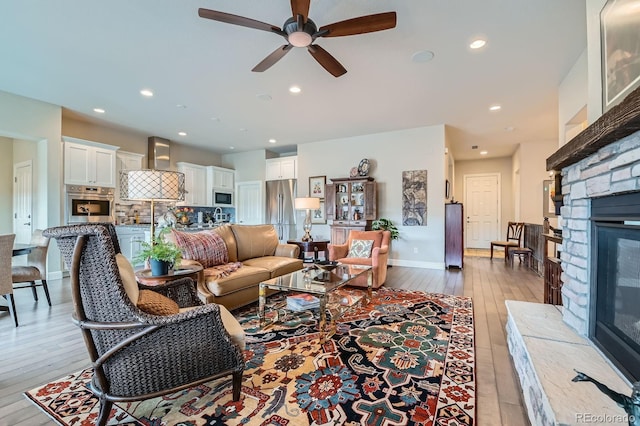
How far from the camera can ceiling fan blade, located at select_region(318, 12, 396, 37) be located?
2.14 meters

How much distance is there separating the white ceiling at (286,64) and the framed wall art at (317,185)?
1527mm

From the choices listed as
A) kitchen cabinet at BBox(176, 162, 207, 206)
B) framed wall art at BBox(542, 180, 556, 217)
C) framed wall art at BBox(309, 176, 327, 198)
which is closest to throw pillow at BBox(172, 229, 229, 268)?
framed wall art at BBox(309, 176, 327, 198)

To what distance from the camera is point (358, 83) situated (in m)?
3.85

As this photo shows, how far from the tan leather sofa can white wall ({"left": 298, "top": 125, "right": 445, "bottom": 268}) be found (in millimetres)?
2836

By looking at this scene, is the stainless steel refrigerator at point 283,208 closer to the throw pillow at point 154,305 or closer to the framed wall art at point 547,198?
the throw pillow at point 154,305

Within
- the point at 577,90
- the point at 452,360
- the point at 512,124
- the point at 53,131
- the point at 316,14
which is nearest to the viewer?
the point at 452,360

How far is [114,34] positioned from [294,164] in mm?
4845

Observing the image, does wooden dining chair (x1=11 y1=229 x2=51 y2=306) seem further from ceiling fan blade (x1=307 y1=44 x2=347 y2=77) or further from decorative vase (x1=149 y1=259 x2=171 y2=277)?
ceiling fan blade (x1=307 y1=44 x2=347 y2=77)

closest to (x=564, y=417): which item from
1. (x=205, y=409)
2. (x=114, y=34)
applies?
(x=205, y=409)

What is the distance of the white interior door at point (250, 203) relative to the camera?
7887 millimetres

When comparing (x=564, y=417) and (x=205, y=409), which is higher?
(x=564, y=417)

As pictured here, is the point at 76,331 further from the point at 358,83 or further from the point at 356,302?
the point at 358,83

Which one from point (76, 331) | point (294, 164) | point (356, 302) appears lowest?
point (76, 331)

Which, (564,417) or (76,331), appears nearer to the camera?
(564,417)
